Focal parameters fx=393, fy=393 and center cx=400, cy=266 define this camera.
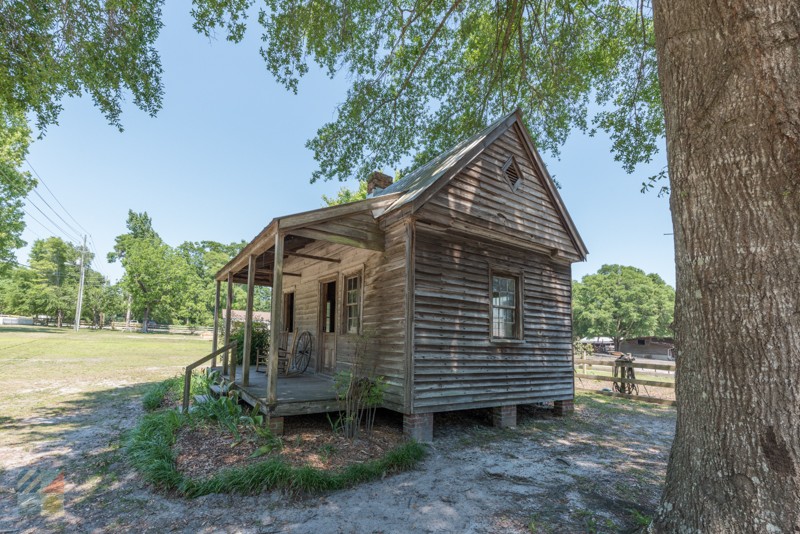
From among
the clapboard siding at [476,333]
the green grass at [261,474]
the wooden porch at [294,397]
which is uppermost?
the clapboard siding at [476,333]

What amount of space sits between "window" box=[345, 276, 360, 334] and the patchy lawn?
1.93 metres

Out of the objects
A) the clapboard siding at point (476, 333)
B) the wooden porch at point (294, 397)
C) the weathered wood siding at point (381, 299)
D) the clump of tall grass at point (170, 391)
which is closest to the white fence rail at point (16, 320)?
the clump of tall grass at point (170, 391)

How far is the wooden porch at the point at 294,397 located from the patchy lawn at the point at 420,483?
444 millimetres

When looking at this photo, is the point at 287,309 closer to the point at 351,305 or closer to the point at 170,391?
the point at 170,391

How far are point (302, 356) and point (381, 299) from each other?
3.97 m

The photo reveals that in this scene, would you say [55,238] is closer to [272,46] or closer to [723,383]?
[272,46]

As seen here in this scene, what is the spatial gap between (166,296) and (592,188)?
139 feet

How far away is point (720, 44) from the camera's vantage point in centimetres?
287

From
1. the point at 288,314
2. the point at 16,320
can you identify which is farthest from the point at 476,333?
the point at 16,320

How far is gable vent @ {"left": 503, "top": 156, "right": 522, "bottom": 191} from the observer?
28.0 ft

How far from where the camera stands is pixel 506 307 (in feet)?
27.1

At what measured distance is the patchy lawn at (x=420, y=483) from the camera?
3.82 m

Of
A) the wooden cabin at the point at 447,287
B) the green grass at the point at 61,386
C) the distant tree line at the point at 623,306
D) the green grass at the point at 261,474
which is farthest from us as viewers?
the distant tree line at the point at 623,306

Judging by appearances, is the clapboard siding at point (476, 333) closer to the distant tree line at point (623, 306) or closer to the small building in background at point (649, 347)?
the distant tree line at point (623, 306)
